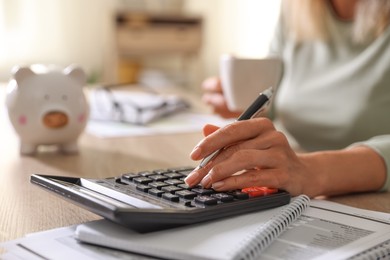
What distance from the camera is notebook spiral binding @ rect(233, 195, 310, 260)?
0.45 metres

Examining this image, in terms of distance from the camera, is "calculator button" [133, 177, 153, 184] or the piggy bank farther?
the piggy bank

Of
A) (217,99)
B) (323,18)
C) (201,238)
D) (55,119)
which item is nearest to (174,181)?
(201,238)

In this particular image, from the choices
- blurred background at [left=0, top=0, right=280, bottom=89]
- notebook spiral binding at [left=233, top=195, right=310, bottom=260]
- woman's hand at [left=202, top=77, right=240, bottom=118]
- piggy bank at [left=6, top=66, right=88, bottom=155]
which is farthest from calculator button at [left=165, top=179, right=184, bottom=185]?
blurred background at [left=0, top=0, right=280, bottom=89]

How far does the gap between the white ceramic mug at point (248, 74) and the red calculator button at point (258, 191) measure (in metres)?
0.38

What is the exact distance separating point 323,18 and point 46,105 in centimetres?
71

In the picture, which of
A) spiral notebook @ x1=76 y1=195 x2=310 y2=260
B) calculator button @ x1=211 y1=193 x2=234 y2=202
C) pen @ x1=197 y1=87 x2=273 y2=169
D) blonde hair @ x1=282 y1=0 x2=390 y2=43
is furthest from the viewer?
blonde hair @ x1=282 y1=0 x2=390 y2=43

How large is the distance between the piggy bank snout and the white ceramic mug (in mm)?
293

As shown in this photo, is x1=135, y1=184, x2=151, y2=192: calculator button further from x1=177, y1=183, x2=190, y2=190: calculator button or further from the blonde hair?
the blonde hair

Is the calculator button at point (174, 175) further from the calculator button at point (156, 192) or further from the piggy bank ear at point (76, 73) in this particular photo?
the piggy bank ear at point (76, 73)

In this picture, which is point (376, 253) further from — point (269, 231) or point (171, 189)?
point (171, 189)

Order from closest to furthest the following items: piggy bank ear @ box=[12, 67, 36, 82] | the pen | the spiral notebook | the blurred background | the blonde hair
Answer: the spiral notebook
the pen
piggy bank ear @ box=[12, 67, 36, 82]
the blonde hair
the blurred background

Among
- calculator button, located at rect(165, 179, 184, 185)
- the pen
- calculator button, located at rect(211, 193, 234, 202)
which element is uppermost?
the pen

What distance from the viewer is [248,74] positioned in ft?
3.19

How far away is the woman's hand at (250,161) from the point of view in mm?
604
